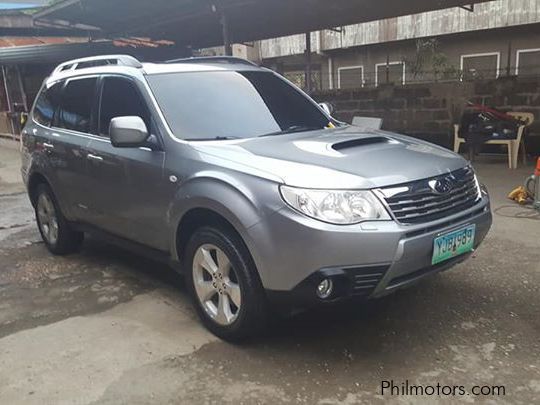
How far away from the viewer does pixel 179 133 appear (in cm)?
351

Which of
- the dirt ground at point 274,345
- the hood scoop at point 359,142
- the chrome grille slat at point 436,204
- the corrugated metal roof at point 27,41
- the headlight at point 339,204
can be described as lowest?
the dirt ground at point 274,345

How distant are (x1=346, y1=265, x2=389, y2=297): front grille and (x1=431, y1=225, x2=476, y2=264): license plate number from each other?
38 cm

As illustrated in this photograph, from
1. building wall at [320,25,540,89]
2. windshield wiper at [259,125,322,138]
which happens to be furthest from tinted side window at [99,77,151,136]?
building wall at [320,25,540,89]

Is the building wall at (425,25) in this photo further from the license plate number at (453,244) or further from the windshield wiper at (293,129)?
the license plate number at (453,244)

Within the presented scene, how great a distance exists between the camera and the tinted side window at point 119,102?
3.77m

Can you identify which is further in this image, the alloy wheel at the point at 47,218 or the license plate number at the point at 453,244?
the alloy wheel at the point at 47,218

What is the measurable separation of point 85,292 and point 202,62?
2.06 m

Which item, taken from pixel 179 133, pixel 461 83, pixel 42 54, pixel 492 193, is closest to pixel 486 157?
pixel 461 83

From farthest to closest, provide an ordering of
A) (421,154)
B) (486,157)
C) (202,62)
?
(486,157) < (202,62) < (421,154)

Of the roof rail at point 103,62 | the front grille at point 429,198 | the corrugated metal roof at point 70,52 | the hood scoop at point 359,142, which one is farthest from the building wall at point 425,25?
the front grille at point 429,198

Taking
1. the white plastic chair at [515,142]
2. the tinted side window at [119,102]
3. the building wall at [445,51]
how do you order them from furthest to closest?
the building wall at [445,51]
the white plastic chair at [515,142]
the tinted side window at [119,102]

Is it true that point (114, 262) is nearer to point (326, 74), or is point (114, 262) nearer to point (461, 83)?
point (461, 83)

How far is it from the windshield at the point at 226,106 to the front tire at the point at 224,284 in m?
0.77

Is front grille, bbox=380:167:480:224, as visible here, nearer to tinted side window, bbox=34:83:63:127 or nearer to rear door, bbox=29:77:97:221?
rear door, bbox=29:77:97:221
